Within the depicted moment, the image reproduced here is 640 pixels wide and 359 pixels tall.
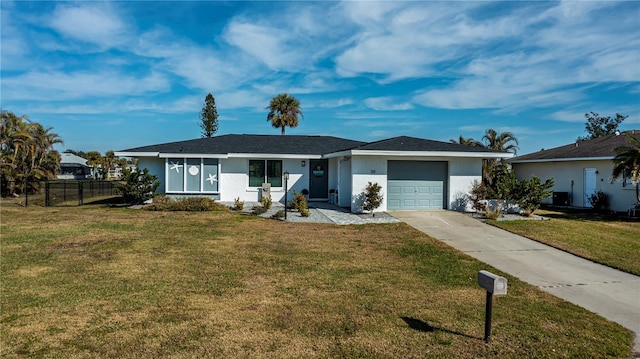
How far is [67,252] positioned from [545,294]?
955cm

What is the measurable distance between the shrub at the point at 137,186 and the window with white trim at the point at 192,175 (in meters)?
0.85

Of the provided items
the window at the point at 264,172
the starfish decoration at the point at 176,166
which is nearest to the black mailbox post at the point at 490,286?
the window at the point at 264,172

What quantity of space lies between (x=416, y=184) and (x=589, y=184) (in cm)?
998

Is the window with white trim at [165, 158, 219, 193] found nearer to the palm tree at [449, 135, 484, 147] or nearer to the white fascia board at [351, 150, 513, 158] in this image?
the white fascia board at [351, 150, 513, 158]

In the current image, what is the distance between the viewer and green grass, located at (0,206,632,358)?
401cm

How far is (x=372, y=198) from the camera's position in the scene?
14.2 m

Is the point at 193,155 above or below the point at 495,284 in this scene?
above

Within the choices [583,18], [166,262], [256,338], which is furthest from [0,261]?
[583,18]

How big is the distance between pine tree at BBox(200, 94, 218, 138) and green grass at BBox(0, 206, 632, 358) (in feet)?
118

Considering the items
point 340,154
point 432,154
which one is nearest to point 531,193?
point 432,154

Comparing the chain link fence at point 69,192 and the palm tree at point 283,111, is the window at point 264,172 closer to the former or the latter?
the chain link fence at point 69,192

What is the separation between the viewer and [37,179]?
2580 centimetres

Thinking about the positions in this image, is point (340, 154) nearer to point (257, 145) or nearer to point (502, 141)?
point (257, 145)

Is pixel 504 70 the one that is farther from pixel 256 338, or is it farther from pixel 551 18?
pixel 256 338
